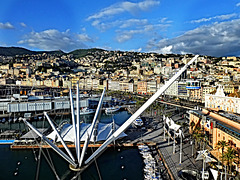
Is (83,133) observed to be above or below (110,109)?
above

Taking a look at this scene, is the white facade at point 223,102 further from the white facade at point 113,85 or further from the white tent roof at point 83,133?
the white facade at point 113,85

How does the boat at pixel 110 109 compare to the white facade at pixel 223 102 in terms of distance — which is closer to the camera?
the white facade at pixel 223 102

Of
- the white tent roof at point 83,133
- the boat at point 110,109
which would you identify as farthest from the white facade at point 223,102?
the white tent roof at point 83,133

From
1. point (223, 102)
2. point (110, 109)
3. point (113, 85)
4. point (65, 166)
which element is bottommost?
point (65, 166)

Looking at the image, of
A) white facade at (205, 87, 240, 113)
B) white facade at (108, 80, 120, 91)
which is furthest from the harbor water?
white facade at (108, 80, 120, 91)

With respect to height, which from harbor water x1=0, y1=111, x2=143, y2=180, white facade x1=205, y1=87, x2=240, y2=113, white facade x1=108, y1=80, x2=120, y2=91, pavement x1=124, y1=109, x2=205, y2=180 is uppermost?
white facade x1=108, y1=80, x2=120, y2=91

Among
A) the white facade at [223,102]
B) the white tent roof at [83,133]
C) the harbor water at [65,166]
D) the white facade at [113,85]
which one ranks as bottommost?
the harbor water at [65,166]

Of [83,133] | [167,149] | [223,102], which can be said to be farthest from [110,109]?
[167,149]

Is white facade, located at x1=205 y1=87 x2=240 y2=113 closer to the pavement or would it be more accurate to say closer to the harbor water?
the pavement

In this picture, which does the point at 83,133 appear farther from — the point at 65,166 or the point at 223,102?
the point at 223,102
